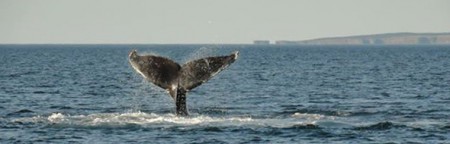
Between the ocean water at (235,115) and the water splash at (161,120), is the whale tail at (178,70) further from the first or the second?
the water splash at (161,120)

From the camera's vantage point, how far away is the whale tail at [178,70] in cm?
2467

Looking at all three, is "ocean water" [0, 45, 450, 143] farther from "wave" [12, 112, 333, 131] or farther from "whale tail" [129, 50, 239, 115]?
"whale tail" [129, 50, 239, 115]

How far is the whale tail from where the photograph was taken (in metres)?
24.7

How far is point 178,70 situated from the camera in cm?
2536

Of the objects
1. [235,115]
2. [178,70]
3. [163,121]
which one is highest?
[178,70]

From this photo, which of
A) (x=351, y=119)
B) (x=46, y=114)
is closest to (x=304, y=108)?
(x=351, y=119)

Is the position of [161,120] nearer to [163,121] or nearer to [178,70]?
[163,121]

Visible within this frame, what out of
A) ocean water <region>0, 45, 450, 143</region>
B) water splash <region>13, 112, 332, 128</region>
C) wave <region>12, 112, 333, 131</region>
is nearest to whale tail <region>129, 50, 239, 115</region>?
ocean water <region>0, 45, 450, 143</region>

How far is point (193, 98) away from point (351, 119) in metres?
16.1

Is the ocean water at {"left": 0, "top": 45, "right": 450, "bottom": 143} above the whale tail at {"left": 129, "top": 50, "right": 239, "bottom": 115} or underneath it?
underneath

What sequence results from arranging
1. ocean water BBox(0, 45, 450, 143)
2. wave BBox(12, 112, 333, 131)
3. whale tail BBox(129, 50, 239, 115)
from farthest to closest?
wave BBox(12, 112, 333, 131)
ocean water BBox(0, 45, 450, 143)
whale tail BBox(129, 50, 239, 115)

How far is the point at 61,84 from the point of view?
58.8 meters

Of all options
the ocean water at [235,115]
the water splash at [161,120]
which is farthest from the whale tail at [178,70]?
the water splash at [161,120]

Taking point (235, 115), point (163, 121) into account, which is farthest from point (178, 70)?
point (235, 115)
